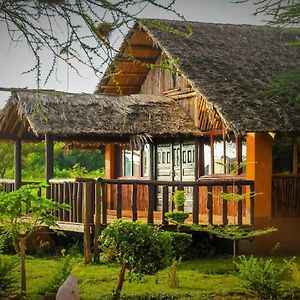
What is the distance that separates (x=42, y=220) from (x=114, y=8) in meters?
4.23

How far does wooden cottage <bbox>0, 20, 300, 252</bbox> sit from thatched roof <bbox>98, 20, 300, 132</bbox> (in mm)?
28

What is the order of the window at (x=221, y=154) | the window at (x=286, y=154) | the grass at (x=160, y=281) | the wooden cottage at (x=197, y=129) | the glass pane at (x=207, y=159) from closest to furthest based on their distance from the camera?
1. the grass at (x=160, y=281)
2. the wooden cottage at (x=197, y=129)
3. the window at (x=286, y=154)
4. the window at (x=221, y=154)
5. the glass pane at (x=207, y=159)

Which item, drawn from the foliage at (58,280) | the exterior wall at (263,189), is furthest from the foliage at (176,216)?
the foliage at (58,280)

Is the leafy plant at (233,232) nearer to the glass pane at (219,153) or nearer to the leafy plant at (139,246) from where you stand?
the leafy plant at (139,246)

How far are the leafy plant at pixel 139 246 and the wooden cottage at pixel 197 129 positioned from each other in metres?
3.72

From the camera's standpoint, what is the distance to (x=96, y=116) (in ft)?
63.9

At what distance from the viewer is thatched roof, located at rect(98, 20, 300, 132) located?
17672 mm

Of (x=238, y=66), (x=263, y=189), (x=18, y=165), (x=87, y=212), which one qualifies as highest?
(x=238, y=66)

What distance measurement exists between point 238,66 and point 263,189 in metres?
3.59

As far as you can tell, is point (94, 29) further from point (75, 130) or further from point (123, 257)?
point (75, 130)

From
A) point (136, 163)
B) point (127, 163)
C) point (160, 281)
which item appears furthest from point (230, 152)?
point (160, 281)

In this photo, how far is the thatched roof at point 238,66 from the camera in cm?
1767

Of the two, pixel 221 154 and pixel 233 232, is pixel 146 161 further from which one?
pixel 233 232

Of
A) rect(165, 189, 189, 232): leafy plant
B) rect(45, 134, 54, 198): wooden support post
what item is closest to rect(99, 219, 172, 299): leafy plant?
rect(165, 189, 189, 232): leafy plant
